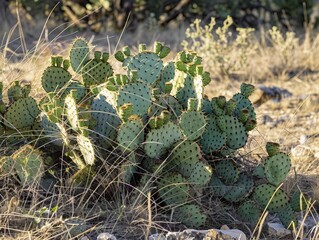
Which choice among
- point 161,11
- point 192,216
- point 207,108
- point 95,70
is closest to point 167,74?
point 207,108

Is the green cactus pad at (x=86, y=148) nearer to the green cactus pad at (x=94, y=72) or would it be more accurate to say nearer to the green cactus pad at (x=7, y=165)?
the green cactus pad at (x=7, y=165)

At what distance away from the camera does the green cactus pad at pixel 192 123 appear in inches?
149

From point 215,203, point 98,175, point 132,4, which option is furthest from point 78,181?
point 132,4

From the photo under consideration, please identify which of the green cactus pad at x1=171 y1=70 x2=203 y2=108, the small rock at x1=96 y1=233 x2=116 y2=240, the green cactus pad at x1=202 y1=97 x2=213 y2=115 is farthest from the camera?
the green cactus pad at x1=202 y1=97 x2=213 y2=115

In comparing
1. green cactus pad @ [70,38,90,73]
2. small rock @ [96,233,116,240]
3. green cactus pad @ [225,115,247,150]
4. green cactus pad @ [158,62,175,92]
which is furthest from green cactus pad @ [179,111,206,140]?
green cactus pad @ [70,38,90,73]

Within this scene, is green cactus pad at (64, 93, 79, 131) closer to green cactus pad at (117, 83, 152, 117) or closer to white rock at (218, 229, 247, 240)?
green cactus pad at (117, 83, 152, 117)

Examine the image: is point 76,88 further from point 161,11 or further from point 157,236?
point 161,11

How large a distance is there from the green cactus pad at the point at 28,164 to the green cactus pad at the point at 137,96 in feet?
1.54

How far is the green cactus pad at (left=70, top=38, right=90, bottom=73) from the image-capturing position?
428 cm

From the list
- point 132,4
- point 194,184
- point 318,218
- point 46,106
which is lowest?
point 132,4

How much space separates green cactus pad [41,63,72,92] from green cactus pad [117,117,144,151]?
658 millimetres

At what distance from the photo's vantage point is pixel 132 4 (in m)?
10.5

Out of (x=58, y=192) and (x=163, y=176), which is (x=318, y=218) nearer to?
(x=163, y=176)

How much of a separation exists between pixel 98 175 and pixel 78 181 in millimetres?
100
